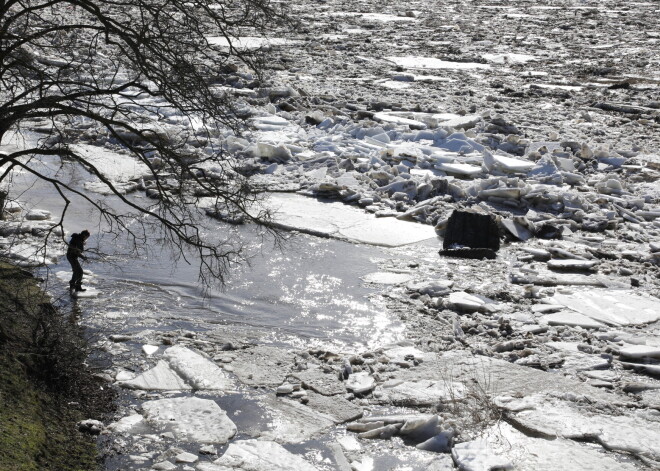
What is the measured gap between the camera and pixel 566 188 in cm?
1139

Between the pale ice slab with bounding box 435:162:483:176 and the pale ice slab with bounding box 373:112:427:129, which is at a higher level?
the pale ice slab with bounding box 373:112:427:129

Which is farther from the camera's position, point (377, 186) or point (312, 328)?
point (377, 186)

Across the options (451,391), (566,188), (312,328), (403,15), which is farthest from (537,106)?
(403,15)

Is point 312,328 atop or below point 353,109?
below

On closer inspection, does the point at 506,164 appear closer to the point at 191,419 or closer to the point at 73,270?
the point at 73,270

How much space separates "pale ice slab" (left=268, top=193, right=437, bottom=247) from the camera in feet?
32.2

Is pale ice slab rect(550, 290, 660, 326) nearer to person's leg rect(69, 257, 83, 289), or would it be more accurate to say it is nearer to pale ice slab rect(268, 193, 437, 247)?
pale ice slab rect(268, 193, 437, 247)

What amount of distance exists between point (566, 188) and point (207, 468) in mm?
7595

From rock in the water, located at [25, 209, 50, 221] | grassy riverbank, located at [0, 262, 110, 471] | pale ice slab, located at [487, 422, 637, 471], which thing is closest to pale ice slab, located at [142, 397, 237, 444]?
grassy riverbank, located at [0, 262, 110, 471]

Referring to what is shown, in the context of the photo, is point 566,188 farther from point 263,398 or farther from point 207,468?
point 207,468

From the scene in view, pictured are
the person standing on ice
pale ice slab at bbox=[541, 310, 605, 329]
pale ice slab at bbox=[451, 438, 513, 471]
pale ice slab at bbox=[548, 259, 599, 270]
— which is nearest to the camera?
pale ice slab at bbox=[451, 438, 513, 471]

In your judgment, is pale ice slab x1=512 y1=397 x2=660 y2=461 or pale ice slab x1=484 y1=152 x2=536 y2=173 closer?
pale ice slab x1=512 y1=397 x2=660 y2=461

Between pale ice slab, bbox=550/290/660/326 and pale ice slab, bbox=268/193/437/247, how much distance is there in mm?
2190

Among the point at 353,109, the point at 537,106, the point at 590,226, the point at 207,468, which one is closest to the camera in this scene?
the point at 207,468
